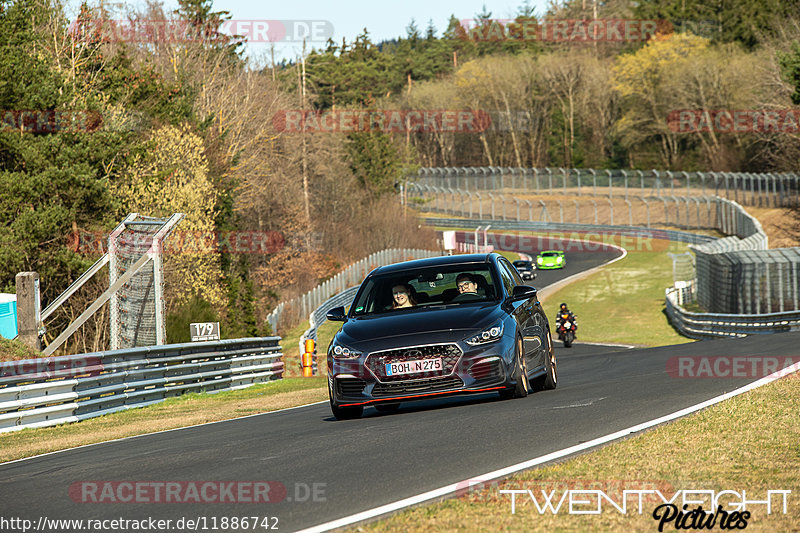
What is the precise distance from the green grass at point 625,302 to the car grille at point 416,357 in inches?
1173

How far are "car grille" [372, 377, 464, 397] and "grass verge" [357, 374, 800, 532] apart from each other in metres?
2.65

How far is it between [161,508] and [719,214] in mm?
75824

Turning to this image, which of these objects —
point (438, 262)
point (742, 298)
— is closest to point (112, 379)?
point (438, 262)

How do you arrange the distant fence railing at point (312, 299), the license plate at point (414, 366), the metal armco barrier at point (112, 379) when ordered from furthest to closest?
the distant fence railing at point (312, 299) → the metal armco barrier at point (112, 379) → the license plate at point (414, 366)

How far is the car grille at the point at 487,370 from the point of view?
1094 centimetres

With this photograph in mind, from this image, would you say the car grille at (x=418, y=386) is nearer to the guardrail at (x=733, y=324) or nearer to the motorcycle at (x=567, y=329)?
the guardrail at (x=733, y=324)

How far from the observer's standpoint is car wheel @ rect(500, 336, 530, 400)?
1138cm

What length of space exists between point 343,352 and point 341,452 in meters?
2.57

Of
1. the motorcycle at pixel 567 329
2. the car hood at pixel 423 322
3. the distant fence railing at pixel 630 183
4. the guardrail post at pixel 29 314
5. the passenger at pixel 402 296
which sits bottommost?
the motorcycle at pixel 567 329

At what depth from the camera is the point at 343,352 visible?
11102 mm

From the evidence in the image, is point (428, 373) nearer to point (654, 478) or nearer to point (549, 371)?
point (549, 371)

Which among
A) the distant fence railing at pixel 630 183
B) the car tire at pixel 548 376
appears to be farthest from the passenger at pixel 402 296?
the distant fence railing at pixel 630 183

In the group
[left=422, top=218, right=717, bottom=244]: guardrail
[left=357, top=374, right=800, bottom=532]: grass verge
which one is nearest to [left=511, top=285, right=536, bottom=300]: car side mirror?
[left=357, top=374, right=800, bottom=532]: grass verge

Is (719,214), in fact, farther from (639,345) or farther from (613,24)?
(613,24)
